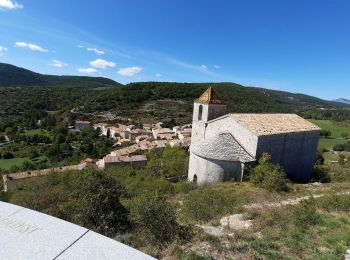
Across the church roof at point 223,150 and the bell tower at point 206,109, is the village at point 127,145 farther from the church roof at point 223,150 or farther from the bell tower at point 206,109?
the church roof at point 223,150

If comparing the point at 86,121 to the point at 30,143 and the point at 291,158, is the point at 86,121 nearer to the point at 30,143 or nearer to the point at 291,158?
the point at 30,143

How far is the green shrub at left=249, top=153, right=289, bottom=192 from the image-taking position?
1819 centimetres

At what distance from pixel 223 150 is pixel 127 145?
49.1 meters

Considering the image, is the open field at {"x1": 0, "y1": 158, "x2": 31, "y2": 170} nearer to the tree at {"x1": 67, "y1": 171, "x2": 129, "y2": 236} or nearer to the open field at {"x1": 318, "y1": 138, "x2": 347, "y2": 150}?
the tree at {"x1": 67, "y1": 171, "x2": 129, "y2": 236}

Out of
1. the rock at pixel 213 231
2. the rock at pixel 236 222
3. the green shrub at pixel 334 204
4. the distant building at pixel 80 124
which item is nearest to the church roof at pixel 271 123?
the green shrub at pixel 334 204

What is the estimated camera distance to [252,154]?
21.9 meters

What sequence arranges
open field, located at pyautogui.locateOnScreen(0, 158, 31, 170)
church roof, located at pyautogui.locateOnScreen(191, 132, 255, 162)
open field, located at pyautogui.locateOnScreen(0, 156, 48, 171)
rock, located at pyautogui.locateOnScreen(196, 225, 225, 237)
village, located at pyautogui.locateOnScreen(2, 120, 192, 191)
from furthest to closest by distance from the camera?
open field, located at pyautogui.locateOnScreen(0, 156, 48, 171) → open field, located at pyautogui.locateOnScreen(0, 158, 31, 170) → village, located at pyautogui.locateOnScreen(2, 120, 192, 191) → church roof, located at pyautogui.locateOnScreen(191, 132, 255, 162) → rock, located at pyautogui.locateOnScreen(196, 225, 225, 237)

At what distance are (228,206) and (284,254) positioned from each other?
5.97 meters

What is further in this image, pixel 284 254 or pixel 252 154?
pixel 252 154

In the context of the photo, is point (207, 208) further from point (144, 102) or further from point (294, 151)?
point (144, 102)

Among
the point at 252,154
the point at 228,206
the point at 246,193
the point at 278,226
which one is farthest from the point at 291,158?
the point at 278,226

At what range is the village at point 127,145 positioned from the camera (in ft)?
131

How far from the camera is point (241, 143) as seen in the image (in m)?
23.0

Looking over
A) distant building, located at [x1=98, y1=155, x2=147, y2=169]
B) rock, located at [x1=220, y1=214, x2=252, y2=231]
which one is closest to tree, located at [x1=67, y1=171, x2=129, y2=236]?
rock, located at [x1=220, y1=214, x2=252, y2=231]
